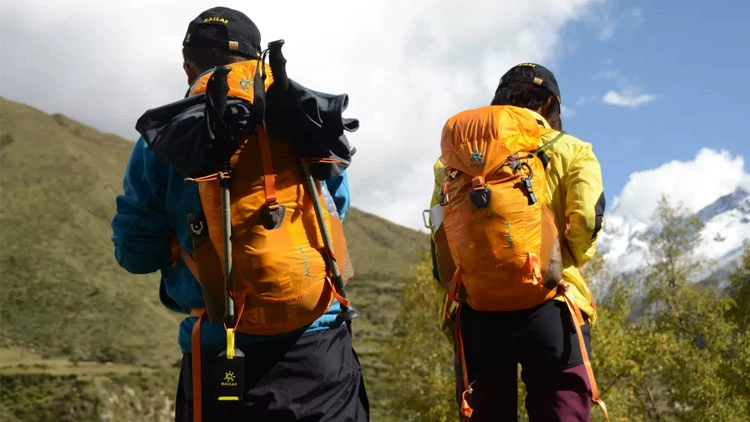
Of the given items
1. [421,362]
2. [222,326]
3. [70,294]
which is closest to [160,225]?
[222,326]

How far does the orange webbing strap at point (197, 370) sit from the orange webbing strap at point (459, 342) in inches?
55.0

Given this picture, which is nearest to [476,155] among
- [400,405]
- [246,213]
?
[246,213]

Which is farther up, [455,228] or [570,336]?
[455,228]

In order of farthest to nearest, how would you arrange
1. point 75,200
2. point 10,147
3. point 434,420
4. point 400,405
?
point 10,147
point 75,200
point 400,405
point 434,420

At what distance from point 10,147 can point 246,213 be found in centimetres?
18668

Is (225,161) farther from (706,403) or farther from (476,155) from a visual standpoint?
(706,403)

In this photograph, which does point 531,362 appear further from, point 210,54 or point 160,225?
point 210,54

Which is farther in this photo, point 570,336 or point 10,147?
point 10,147

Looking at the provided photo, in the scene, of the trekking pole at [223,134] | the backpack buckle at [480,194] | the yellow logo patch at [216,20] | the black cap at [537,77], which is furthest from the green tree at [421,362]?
the trekking pole at [223,134]

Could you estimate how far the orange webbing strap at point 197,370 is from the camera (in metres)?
3.08

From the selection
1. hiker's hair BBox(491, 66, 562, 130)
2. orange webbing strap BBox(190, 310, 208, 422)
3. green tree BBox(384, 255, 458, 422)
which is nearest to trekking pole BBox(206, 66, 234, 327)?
orange webbing strap BBox(190, 310, 208, 422)

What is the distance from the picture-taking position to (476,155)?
12.7 feet

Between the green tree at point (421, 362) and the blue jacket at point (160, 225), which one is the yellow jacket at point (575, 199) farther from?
the green tree at point (421, 362)

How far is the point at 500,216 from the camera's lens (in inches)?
146
